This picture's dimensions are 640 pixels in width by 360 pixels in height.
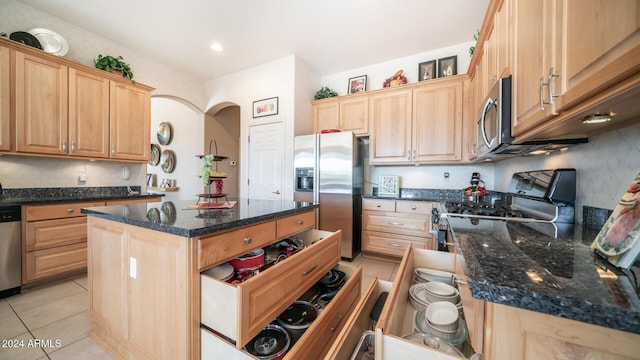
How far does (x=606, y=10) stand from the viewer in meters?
0.61

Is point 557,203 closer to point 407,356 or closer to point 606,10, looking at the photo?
point 606,10

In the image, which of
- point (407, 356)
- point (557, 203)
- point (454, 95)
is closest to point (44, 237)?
point (407, 356)

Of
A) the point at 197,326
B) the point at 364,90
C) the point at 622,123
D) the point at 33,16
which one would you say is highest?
the point at 33,16

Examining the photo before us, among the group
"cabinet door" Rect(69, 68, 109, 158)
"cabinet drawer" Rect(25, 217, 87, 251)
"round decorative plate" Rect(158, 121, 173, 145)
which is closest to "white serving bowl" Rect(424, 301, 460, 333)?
"cabinet drawer" Rect(25, 217, 87, 251)

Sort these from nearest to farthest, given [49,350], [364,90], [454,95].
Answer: [49,350], [454,95], [364,90]

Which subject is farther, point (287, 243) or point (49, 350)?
point (287, 243)

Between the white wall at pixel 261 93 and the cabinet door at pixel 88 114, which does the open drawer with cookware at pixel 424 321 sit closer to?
the white wall at pixel 261 93

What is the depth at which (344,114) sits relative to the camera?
3457 millimetres

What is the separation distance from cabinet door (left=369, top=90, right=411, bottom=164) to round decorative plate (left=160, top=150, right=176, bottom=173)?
4.29 meters

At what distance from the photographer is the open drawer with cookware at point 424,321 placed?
64cm

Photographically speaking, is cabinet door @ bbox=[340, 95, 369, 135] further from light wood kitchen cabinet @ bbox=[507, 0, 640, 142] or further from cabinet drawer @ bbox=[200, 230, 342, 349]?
cabinet drawer @ bbox=[200, 230, 342, 349]

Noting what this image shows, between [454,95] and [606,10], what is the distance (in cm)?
249

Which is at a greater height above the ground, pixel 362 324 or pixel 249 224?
pixel 249 224

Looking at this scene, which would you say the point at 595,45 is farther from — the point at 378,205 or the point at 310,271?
the point at 378,205
